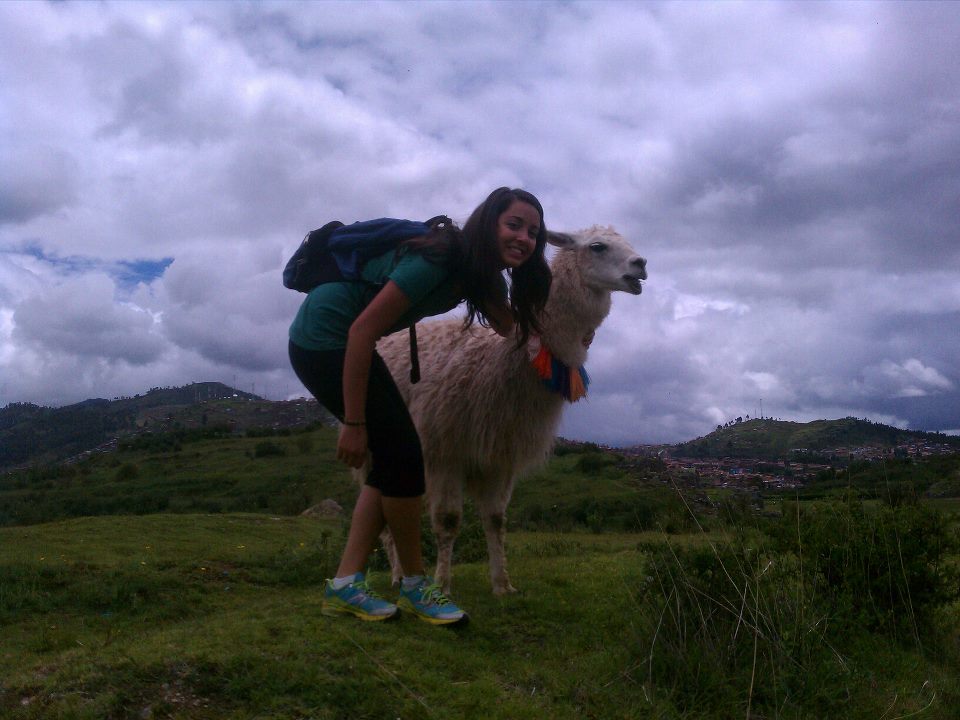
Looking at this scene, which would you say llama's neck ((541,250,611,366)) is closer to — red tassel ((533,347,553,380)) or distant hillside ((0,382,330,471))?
red tassel ((533,347,553,380))

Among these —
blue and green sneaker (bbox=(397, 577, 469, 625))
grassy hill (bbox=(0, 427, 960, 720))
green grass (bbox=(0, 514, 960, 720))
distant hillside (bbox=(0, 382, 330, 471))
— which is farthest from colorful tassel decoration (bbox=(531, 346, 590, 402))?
distant hillside (bbox=(0, 382, 330, 471))

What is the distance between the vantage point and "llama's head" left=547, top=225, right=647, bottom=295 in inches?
202

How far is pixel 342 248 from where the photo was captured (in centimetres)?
365

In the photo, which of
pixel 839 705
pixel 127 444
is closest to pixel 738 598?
pixel 839 705

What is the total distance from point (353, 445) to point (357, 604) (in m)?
0.83

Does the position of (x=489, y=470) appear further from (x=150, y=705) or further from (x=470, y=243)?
(x=150, y=705)

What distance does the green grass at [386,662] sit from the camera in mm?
2684

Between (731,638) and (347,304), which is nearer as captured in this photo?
(731,638)

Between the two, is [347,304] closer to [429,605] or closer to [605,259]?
[429,605]

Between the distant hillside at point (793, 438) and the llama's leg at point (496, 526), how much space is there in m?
1.77

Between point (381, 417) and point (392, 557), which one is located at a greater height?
point (381, 417)

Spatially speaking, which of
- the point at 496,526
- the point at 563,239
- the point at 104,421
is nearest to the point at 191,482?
the point at 496,526

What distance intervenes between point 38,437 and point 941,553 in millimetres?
57483

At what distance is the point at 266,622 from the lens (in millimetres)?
3547
